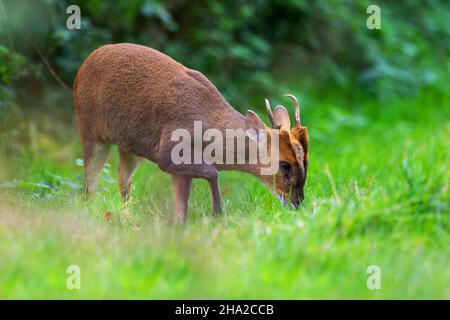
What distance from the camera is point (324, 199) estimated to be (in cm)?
680

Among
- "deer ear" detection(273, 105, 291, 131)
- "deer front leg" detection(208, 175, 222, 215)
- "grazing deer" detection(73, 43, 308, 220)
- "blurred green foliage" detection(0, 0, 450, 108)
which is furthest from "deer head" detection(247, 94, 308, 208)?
"blurred green foliage" detection(0, 0, 450, 108)

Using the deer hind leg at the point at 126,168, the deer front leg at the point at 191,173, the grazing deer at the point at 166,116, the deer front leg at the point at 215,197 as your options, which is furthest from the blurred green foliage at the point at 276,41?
the deer front leg at the point at 215,197

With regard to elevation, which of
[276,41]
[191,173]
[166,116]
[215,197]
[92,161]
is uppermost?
[276,41]

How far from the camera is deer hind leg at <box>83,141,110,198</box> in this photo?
802cm

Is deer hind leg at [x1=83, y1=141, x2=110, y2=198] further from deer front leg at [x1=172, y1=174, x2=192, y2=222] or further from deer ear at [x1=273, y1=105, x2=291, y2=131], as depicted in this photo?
deer ear at [x1=273, y1=105, x2=291, y2=131]

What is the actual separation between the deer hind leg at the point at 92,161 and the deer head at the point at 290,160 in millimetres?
1527

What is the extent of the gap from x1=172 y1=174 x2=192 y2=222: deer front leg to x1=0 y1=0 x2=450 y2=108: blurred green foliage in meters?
3.23

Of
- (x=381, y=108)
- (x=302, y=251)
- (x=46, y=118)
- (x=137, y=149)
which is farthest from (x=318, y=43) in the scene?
(x=302, y=251)

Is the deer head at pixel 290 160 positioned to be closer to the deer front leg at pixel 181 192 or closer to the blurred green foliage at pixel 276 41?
the deer front leg at pixel 181 192

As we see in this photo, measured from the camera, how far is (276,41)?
1365 cm

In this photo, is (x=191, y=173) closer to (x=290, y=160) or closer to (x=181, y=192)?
(x=181, y=192)

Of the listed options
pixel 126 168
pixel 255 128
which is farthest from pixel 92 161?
pixel 255 128

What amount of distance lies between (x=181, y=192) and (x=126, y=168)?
120 centimetres
